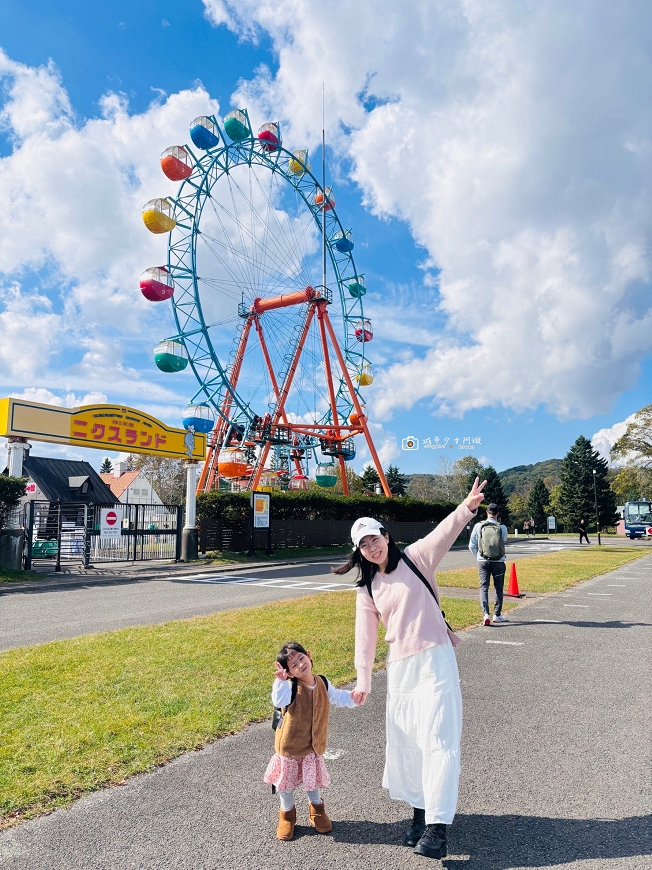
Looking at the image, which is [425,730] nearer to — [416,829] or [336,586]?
[416,829]

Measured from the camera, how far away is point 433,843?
283 cm

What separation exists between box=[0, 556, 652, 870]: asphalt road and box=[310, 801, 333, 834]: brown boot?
0.04 metres

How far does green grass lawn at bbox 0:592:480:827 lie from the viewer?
147 inches

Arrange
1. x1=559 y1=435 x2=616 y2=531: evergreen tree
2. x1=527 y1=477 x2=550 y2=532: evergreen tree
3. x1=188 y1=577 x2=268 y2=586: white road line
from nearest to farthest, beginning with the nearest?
x1=188 y1=577 x2=268 y2=586: white road line < x1=559 y1=435 x2=616 y2=531: evergreen tree < x1=527 y1=477 x2=550 y2=532: evergreen tree

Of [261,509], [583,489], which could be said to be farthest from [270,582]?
[583,489]

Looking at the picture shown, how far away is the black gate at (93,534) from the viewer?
1888cm

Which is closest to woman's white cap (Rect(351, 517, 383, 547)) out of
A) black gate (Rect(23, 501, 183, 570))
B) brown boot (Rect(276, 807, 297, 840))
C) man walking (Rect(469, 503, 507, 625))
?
brown boot (Rect(276, 807, 297, 840))

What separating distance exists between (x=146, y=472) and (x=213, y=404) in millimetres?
36866

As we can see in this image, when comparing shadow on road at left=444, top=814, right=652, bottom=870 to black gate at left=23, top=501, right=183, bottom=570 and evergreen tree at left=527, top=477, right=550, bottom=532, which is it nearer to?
black gate at left=23, top=501, right=183, bottom=570

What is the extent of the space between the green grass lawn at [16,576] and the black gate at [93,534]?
0.74 meters

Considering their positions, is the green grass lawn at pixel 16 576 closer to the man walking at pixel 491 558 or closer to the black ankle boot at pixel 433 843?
the man walking at pixel 491 558

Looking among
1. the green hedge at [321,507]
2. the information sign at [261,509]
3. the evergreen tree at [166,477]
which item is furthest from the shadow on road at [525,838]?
the evergreen tree at [166,477]

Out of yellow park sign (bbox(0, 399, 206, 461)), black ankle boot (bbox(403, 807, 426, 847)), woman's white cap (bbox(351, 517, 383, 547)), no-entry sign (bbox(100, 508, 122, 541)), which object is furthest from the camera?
no-entry sign (bbox(100, 508, 122, 541))

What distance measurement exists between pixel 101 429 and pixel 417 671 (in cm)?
1950
